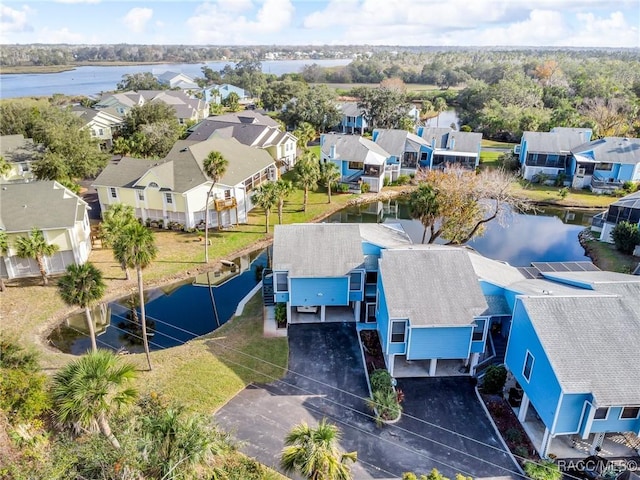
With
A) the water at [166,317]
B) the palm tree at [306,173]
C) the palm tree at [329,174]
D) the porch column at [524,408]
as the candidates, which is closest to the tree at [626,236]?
the porch column at [524,408]

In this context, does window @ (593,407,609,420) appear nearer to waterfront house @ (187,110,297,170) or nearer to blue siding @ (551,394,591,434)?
blue siding @ (551,394,591,434)

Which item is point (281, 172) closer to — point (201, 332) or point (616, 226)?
point (201, 332)

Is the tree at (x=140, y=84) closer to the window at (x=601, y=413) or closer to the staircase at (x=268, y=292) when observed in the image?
the staircase at (x=268, y=292)

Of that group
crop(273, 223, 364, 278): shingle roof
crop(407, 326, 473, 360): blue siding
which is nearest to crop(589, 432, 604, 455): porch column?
crop(407, 326, 473, 360): blue siding

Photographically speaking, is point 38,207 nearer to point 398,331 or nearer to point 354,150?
point 398,331

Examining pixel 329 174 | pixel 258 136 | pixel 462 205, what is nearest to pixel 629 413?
pixel 462 205

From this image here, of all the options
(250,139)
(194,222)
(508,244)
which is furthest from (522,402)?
(250,139)
